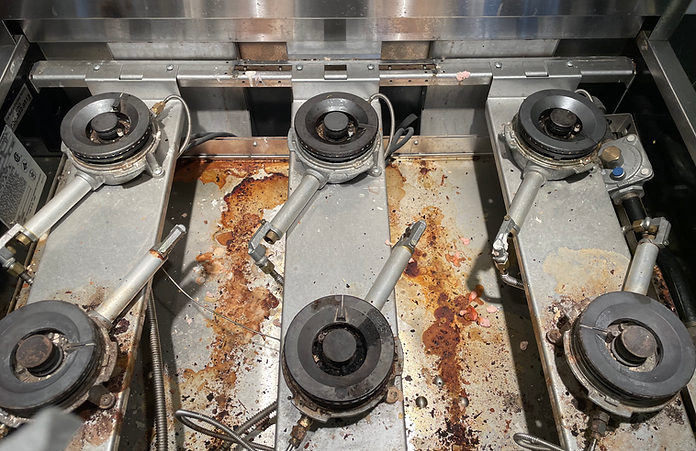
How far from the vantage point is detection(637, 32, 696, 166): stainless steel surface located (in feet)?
4.70

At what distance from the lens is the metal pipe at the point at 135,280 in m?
1.17

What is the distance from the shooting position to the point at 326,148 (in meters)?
1.36

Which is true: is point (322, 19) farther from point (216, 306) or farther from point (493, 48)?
point (216, 306)

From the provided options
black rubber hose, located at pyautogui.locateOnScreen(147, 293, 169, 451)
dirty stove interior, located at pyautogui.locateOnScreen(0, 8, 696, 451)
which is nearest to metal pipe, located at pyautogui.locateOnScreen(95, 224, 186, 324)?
dirty stove interior, located at pyautogui.locateOnScreen(0, 8, 696, 451)

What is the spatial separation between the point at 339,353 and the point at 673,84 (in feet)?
4.46

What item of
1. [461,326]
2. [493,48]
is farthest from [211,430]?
[493,48]

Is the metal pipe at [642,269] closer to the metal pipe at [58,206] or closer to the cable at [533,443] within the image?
the cable at [533,443]

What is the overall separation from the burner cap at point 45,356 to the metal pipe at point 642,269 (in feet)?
4.36

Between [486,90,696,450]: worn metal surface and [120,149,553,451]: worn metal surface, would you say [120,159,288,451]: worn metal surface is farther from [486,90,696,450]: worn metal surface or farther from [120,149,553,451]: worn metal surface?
[486,90,696,450]: worn metal surface

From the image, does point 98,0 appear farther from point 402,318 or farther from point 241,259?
point 402,318

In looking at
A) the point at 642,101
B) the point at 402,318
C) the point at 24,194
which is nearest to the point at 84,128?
the point at 24,194

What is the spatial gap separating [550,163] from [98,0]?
148 cm

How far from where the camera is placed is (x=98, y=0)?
4.88 feet

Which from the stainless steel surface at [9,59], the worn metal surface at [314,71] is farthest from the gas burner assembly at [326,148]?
the stainless steel surface at [9,59]
